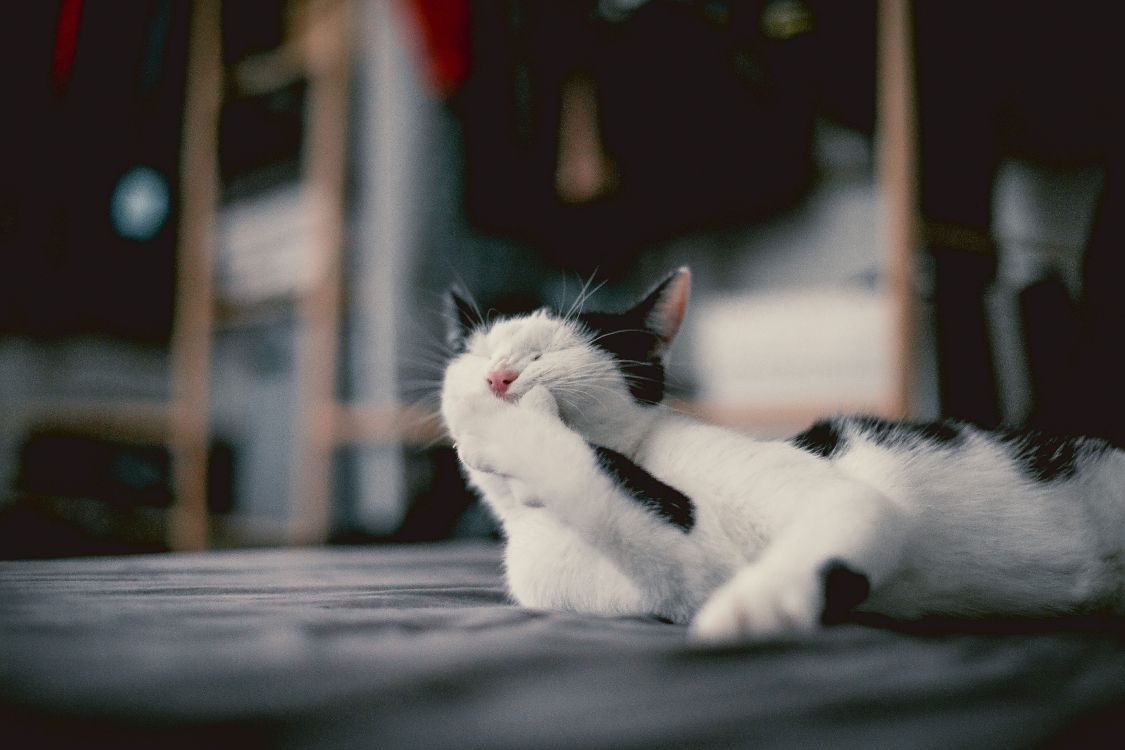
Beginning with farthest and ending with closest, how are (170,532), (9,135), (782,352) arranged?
(170,532) < (9,135) < (782,352)

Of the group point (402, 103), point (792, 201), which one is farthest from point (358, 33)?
point (792, 201)

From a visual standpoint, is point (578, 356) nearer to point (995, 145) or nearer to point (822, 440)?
point (822, 440)

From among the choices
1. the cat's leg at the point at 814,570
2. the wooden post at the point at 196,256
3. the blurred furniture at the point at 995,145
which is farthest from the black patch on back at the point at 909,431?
the wooden post at the point at 196,256

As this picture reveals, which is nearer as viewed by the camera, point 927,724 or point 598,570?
point 927,724

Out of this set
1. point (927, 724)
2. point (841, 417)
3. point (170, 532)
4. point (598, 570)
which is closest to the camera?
point (927, 724)

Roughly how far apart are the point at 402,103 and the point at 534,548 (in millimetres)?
1701

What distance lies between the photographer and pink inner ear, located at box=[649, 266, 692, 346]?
0.83 metres

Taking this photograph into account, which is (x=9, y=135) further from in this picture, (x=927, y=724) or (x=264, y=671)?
(x=927, y=724)

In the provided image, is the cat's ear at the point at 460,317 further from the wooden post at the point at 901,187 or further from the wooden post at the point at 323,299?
the wooden post at the point at 323,299

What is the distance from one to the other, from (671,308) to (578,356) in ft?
0.46

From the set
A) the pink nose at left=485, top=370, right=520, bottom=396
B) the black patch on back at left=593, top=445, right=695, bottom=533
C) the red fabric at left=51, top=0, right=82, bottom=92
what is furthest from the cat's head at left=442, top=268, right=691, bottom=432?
the red fabric at left=51, top=0, right=82, bottom=92

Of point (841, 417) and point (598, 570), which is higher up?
Answer: point (841, 417)

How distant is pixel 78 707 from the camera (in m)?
0.33

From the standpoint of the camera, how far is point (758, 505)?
2.05 feet
